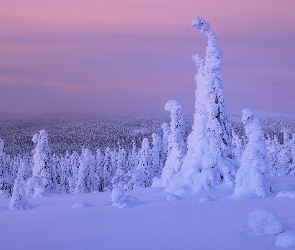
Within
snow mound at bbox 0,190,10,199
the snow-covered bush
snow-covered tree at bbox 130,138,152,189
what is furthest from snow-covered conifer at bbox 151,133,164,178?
the snow-covered bush

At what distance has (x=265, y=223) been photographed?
364 inches

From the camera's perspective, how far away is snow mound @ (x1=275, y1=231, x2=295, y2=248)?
7.98 metres

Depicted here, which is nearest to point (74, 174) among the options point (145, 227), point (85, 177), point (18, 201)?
point (85, 177)

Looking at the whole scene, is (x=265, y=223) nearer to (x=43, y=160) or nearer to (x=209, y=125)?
(x=209, y=125)

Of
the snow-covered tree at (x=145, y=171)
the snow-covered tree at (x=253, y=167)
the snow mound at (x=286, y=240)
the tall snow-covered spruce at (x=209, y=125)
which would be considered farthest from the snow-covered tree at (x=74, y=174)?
the snow mound at (x=286, y=240)

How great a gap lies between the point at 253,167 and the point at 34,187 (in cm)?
2185

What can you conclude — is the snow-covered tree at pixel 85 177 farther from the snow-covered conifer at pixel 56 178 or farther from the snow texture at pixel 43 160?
the snow texture at pixel 43 160

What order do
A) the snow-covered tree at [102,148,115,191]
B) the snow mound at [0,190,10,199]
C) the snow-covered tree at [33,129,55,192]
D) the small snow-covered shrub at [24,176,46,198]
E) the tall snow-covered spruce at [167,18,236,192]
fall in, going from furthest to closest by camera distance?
the snow-covered tree at [102,148,115,191], the snow-covered tree at [33,129,55,192], the snow mound at [0,190,10,199], the small snow-covered shrub at [24,176,46,198], the tall snow-covered spruce at [167,18,236,192]

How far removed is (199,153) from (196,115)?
2451mm

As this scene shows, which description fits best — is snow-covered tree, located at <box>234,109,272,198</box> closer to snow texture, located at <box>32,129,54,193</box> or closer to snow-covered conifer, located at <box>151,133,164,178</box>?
snow texture, located at <box>32,129,54,193</box>

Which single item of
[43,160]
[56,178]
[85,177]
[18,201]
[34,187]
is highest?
[43,160]

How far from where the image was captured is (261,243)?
28.1 feet

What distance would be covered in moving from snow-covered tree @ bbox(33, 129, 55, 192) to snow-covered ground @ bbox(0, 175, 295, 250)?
23.6 metres

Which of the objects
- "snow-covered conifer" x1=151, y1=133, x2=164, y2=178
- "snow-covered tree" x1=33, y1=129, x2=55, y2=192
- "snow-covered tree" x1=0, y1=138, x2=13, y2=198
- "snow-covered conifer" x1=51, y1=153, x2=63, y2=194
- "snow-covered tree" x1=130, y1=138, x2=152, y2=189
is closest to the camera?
"snow-covered tree" x1=0, y1=138, x2=13, y2=198
